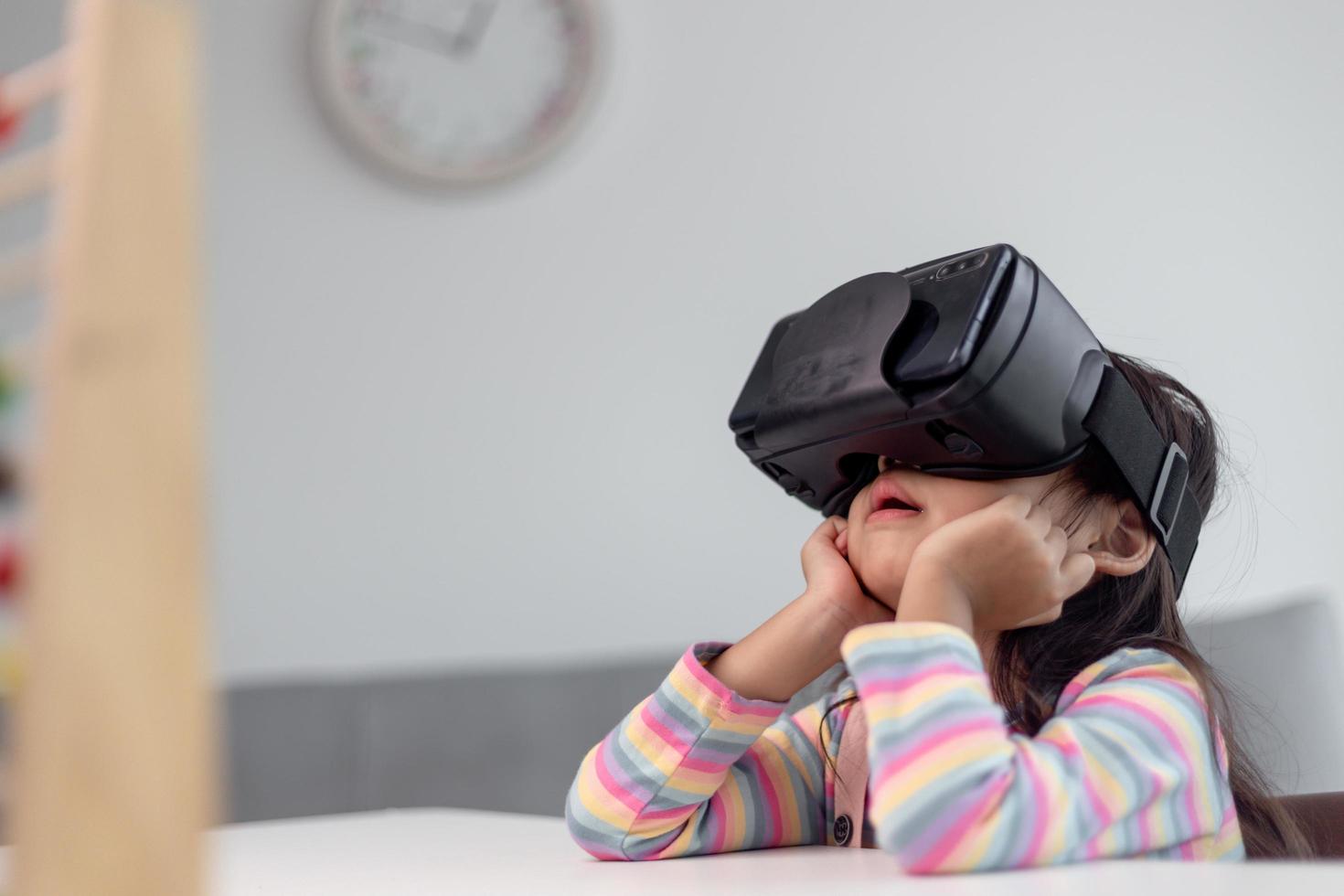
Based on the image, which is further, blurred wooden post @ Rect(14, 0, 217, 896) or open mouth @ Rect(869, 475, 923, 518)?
open mouth @ Rect(869, 475, 923, 518)

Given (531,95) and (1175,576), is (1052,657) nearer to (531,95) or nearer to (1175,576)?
(1175,576)

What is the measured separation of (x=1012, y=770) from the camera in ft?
1.99

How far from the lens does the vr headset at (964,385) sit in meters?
0.68

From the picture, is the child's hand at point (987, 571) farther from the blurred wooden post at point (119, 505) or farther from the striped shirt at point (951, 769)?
the blurred wooden post at point (119, 505)

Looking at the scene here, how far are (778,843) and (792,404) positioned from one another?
338 millimetres

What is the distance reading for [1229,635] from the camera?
1.44 meters

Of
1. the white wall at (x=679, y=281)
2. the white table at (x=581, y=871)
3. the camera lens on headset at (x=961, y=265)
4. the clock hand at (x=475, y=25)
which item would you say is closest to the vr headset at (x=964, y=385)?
the camera lens on headset at (x=961, y=265)

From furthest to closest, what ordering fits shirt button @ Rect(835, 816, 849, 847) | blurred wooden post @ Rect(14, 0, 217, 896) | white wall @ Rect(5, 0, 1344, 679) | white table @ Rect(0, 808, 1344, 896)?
white wall @ Rect(5, 0, 1344, 679) < shirt button @ Rect(835, 816, 849, 847) < white table @ Rect(0, 808, 1344, 896) < blurred wooden post @ Rect(14, 0, 217, 896)

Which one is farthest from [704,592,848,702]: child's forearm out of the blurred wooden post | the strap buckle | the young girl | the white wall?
the white wall

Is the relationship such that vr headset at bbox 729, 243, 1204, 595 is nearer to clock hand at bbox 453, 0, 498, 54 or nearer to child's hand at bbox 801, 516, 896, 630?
child's hand at bbox 801, 516, 896, 630

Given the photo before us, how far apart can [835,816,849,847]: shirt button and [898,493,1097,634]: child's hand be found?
0.75 feet

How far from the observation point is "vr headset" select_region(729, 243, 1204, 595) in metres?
0.68

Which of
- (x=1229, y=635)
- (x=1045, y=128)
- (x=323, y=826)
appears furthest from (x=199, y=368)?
(x=1045, y=128)

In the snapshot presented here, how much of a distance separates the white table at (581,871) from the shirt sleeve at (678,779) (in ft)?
0.06
